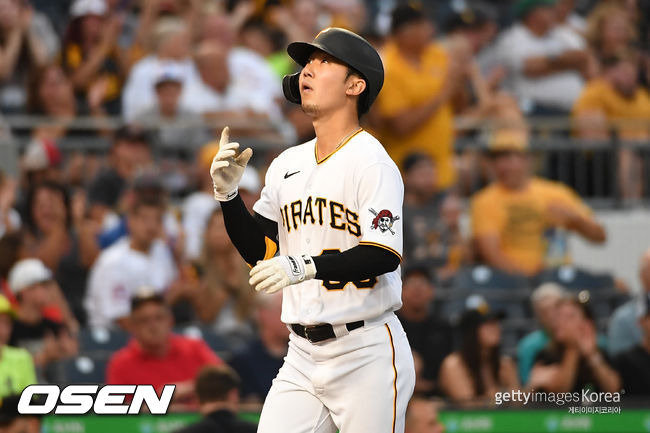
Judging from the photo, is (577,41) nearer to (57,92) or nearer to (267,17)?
(267,17)

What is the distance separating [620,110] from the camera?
1158 centimetres

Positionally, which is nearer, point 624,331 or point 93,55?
point 624,331

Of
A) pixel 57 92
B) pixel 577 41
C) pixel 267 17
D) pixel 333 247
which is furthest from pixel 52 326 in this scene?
pixel 577 41

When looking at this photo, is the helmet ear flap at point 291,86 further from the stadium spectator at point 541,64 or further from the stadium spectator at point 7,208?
the stadium spectator at point 541,64

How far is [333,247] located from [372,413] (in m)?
0.61

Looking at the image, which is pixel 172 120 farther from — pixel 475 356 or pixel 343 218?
pixel 343 218

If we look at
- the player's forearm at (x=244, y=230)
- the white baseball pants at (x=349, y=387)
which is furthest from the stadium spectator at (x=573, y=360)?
the player's forearm at (x=244, y=230)

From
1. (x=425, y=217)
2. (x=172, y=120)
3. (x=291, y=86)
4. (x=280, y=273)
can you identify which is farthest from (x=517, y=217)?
(x=280, y=273)

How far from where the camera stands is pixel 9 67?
33.9 feet

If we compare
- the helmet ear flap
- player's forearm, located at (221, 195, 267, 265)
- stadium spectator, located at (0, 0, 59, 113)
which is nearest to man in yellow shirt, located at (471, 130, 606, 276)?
stadium spectator, located at (0, 0, 59, 113)

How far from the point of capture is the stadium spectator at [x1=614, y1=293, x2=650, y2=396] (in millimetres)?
7910

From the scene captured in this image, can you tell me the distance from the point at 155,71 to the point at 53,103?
0.87m

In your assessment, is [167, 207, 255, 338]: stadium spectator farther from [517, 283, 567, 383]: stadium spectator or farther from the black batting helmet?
the black batting helmet

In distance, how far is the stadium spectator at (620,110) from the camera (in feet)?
36.7
